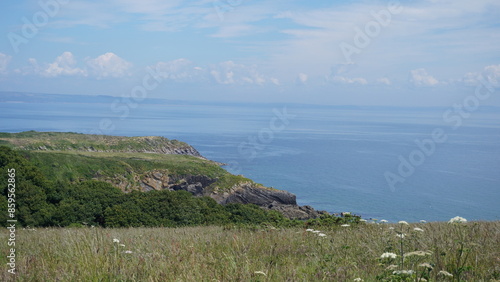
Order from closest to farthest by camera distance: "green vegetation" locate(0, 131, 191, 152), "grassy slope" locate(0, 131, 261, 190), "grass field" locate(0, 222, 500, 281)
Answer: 1. "grass field" locate(0, 222, 500, 281)
2. "grassy slope" locate(0, 131, 261, 190)
3. "green vegetation" locate(0, 131, 191, 152)

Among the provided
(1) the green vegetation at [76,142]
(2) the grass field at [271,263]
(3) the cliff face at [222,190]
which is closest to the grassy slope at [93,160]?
(1) the green vegetation at [76,142]

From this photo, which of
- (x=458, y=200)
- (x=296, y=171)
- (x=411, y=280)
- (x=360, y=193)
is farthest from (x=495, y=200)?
(x=411, y=280)

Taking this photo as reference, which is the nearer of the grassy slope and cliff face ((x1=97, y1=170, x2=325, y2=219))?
the grassy slope

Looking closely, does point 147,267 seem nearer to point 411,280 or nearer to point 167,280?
point 167,280

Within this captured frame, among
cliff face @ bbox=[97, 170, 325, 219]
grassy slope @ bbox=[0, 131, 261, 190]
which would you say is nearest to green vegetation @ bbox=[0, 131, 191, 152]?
grassy slope @ bbox=[0, 131, 261, 190]

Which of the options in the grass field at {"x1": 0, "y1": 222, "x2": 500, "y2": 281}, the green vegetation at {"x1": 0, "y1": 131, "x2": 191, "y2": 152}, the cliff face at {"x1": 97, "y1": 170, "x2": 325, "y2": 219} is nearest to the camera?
the grass field at {"x1": 0, "y1": 222, "x2": 500, "y2": 281}

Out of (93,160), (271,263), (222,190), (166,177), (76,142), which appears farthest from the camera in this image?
(76,142)

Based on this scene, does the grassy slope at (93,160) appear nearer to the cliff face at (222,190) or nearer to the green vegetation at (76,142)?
the green vegetation at (76,142)

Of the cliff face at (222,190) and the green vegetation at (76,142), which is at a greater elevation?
the green vegetation at (76,142)

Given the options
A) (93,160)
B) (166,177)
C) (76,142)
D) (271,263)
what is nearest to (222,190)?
(166,177)

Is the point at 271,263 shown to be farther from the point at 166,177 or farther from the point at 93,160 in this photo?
the point at 166,177

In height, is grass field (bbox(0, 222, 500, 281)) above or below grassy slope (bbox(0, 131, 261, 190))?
below

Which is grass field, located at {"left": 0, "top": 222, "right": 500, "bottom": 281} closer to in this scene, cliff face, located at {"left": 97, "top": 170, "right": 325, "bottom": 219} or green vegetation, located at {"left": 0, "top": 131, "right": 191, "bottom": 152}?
cliff face, located at {"left": 97, "top": 170, "right": 325, "bottom": 219}

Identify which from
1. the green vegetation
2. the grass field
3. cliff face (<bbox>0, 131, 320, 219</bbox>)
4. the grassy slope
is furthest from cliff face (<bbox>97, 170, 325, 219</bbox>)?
the grass field
